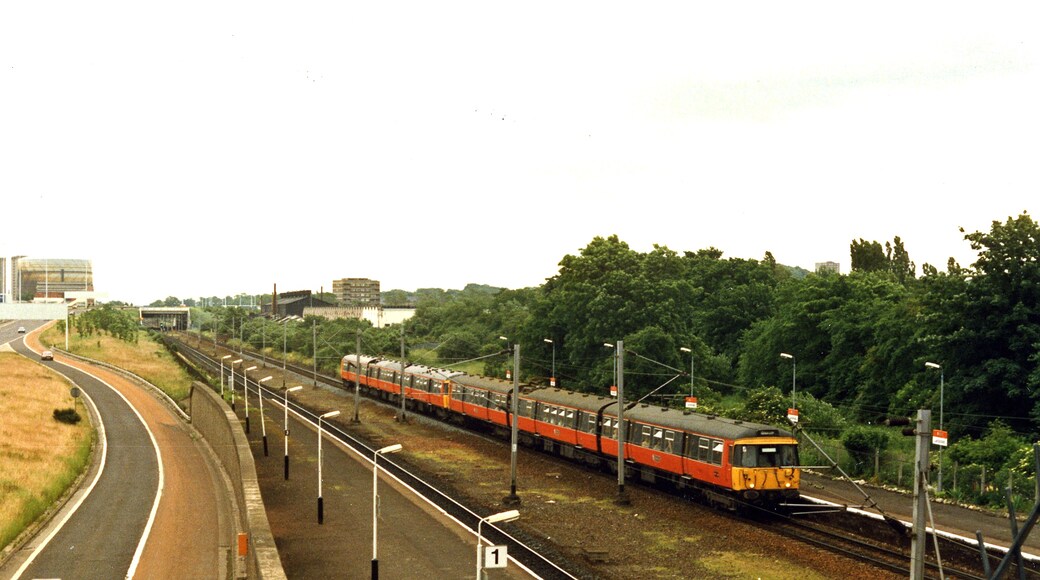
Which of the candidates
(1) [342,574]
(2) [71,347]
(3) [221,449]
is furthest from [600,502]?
(2) [71,347]

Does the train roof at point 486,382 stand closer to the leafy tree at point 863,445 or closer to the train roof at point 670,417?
the train roof at point 670,417

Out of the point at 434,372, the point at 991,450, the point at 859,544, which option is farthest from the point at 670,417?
the point at 434,372

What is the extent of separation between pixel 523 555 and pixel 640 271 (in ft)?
149

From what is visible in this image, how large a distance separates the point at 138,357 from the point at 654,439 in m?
89.8

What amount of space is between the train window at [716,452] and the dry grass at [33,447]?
25130 millimetres

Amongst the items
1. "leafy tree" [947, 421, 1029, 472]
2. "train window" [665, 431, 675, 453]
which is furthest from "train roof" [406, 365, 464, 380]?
"leafy tree" [947, 421, 1029, 472]

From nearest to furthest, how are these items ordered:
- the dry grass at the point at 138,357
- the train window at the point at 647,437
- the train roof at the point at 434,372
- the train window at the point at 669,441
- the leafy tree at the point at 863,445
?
the train window at the point at 669,441 → the train window at the point at 647,437 → the leafy tree at the point at 863,445 → the train roof at the point at 434,372 → the dry grass at the point at 138,357

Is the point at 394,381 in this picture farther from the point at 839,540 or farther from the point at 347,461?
the point at 839,540

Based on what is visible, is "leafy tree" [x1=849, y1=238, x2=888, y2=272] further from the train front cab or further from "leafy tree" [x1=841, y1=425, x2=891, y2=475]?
the train front cab

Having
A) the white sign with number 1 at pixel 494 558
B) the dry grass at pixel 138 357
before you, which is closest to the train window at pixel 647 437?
the white sign with number 1 at pixel 494 558

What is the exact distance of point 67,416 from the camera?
59062 millimetres

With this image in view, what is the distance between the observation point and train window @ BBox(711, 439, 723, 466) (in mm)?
32000

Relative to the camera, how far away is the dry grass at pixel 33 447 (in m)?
34.9

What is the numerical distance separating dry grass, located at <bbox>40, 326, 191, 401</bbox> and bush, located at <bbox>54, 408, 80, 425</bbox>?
1284cm
